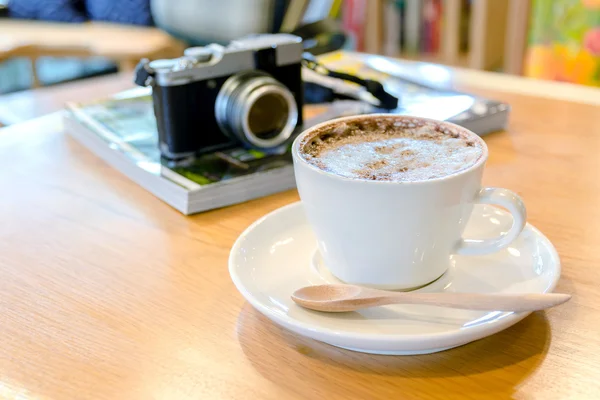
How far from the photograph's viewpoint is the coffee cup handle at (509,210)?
1.39ft

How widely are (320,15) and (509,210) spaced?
4.06 feet

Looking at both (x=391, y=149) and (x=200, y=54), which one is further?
(x=200, y=54)

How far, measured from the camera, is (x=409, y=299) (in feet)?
1.28

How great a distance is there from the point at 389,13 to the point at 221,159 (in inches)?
75.3

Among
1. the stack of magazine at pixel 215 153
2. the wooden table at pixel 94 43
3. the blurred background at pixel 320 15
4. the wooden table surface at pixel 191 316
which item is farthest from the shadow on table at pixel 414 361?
the wooden table at pixel 94 43

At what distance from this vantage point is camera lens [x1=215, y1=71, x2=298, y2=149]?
678mm

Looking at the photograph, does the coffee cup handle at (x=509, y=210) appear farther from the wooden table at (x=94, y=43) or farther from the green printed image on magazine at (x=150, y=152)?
the wooden table at (x=94, y=43)

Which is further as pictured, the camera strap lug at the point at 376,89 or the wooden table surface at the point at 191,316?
the camera strap lug at the point at 376,89

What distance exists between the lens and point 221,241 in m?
0.56

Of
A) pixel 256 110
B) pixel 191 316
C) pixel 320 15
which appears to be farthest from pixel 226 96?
pixel 320 15

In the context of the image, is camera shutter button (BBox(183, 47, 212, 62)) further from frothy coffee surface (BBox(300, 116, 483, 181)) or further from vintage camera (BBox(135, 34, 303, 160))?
frothy coffee surface (BBox(300, 116, 483, 181))

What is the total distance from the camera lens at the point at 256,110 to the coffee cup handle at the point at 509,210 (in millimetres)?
312

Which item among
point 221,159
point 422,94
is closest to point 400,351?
point 221,159

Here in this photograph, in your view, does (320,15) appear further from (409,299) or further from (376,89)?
(409,299)
